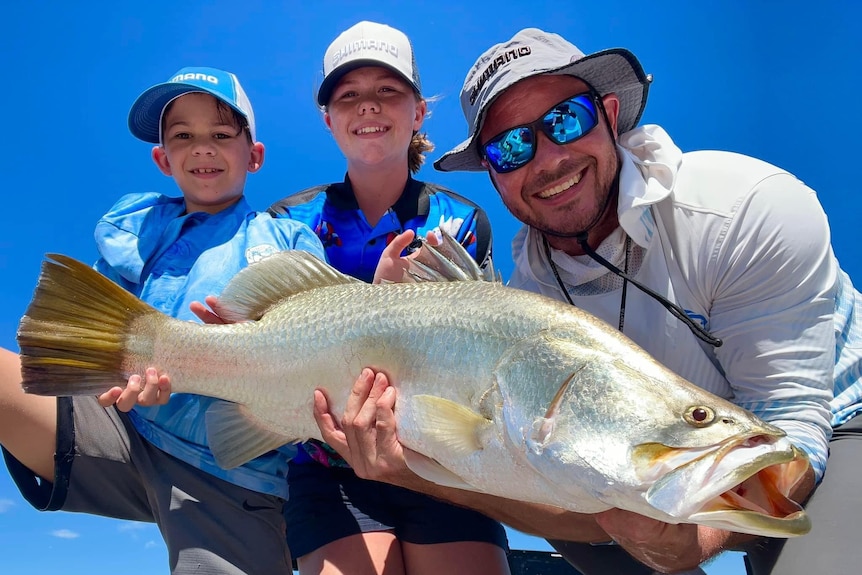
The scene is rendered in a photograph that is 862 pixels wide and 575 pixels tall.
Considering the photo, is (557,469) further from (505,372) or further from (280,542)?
(280,542)

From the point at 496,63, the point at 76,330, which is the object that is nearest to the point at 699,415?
the point at 496,63

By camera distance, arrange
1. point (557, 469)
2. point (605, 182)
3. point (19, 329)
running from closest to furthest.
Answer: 1. point (557, 469)
2. point (19, 329)
3. point (605, 182)

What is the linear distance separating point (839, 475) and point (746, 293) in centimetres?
106

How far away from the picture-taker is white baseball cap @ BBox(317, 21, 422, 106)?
450 cm

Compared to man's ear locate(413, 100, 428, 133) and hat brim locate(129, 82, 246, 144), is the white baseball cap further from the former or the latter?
hat brim locate(129, 82, 246, 144)

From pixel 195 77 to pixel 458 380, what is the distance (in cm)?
323

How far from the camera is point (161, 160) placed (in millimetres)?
4777

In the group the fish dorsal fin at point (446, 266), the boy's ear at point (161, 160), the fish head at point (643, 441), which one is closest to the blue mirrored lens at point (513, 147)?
the fish dorsal fin at point (446, 266)

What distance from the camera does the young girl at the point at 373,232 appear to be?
3.83 m

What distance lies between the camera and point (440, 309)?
3012 millimetres

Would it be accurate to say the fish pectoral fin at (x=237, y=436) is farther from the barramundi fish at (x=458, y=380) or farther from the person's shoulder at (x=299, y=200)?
the person's shoulder at (x=299, y=200)

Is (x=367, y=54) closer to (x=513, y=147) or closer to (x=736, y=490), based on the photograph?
(x=513, y=147)

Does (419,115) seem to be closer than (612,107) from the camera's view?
No

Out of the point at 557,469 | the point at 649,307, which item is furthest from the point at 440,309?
the point at 649,307
